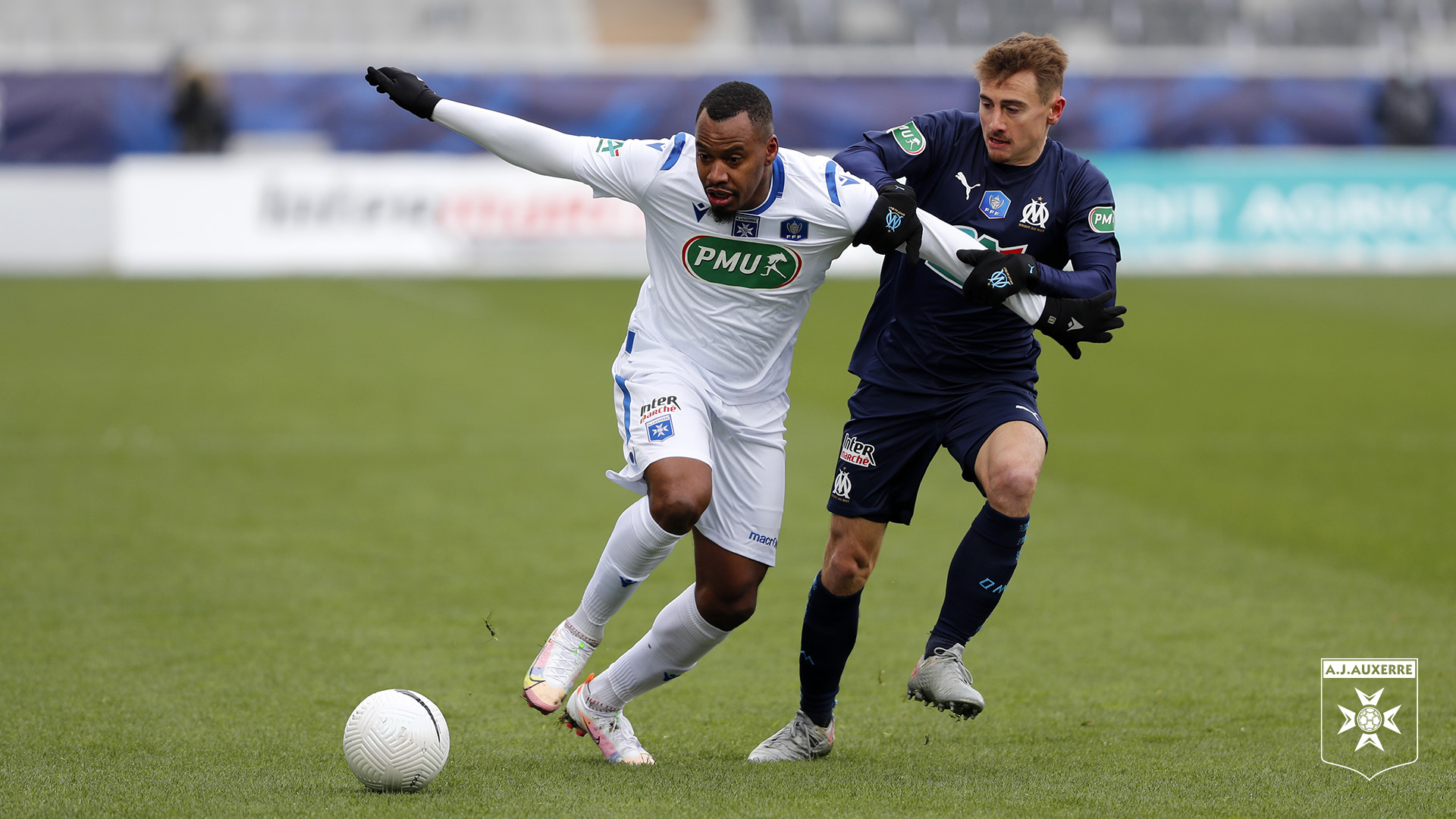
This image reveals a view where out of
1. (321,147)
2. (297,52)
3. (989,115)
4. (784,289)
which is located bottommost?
(784,289)

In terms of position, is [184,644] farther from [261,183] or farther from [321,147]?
[321,147]

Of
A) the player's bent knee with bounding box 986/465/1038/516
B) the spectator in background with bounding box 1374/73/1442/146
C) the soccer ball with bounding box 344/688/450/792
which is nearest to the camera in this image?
the soccer ball with bounding box 344/688/450/792

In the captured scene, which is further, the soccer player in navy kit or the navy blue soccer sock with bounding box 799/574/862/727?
the navy blue soccer sock with bounding box 799/574/862/727

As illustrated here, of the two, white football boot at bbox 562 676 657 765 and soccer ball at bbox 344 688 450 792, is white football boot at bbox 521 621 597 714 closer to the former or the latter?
white football boot at bbox 562 676 657 765

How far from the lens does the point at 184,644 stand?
629cm

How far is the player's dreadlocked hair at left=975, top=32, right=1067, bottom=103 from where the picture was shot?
492 cm

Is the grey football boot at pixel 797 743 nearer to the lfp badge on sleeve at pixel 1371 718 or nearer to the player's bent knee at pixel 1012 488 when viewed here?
the player's bent knee at pixel 1012 488

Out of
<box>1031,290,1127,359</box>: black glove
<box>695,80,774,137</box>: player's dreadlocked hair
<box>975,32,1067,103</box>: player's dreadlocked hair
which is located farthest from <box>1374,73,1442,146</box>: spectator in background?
<box>695,80,774,137</box>: player's dreadlocked hair

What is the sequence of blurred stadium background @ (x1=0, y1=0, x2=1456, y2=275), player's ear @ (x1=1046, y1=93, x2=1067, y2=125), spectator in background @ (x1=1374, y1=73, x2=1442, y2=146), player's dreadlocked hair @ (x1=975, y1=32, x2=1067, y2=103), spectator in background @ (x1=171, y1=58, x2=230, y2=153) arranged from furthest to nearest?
spectator in background @ (x1=1374, y1=73, x2=1442, y2=146) → spectator in background @ (x1=171, y1=58, x2=230, y2=153) → blurred stadium background @ (x1=0, y1=0, x2=1456, y2=275) → player's ear @ (x1=1046, y1=93, x2=1067, y2=125) → player's dreadlocked hair @ (x1=975, y1=32, x2=1067, y2=103)

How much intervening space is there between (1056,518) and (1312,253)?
616 inches

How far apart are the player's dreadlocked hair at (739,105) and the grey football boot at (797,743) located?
74.4 inches

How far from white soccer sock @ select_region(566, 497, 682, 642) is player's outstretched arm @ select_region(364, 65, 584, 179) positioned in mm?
1095

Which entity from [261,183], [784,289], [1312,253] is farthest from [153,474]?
[1312,253]

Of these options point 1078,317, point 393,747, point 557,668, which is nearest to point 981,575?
point 1078,317
